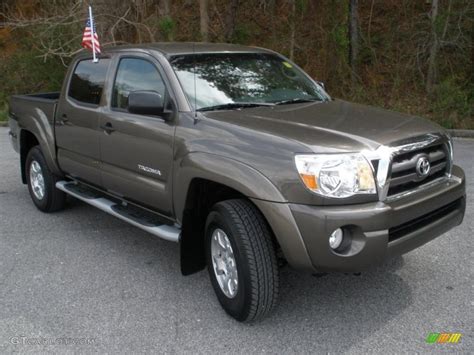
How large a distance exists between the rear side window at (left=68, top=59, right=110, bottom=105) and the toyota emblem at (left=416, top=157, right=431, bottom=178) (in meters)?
2.91

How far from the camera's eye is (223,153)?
3.27 m

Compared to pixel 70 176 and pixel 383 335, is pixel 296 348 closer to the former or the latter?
pixel 383 335

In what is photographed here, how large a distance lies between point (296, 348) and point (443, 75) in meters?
10.8

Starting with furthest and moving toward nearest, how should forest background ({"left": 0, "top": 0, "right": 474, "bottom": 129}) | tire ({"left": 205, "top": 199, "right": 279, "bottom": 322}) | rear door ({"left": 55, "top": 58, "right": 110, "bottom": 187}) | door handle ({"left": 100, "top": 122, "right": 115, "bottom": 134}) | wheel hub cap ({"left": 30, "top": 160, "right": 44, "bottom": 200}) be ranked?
1. forest background ({"left": 0, "top": 0, "right": 474, "bottom": 129})
2. wheel hub cap ({"left": 30, "top": 160, "right": 44, "bottom": 200})
3. rear door ({"left": 55, "top": 58, "right": 110, "bottom": 187})
4. door handle ({"left": 100, "top": 122, "right": 115, "bottom": 134})
5. tire ({"left": 205, "top": 199, "right": 279, "bottom": 322})

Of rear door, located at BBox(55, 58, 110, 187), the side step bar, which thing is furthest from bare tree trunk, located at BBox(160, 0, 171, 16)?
the side step bar

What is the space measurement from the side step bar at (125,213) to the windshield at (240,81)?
976mm

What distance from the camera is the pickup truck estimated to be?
9.50ft

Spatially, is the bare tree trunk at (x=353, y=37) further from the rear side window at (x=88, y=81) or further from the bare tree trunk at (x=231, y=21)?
the rear side window at (x=88, y=81)

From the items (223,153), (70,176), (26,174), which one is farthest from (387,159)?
(26,174)

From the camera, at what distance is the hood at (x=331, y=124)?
9.93ft

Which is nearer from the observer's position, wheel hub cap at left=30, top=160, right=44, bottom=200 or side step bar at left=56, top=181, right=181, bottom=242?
side step bar at left=56, top=181, right=181, bottom=242

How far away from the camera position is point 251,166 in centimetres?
308

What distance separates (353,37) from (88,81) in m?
9.37

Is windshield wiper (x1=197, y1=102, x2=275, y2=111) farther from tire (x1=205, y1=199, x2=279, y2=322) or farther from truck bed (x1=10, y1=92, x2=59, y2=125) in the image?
truck bed (x1=10, y1=92, x2=59, y2=125)
